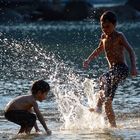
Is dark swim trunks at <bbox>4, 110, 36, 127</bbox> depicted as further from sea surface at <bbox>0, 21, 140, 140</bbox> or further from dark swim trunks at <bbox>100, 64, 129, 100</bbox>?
dark swim trunks at <bbox>100, 64, 129, 100</bbox>

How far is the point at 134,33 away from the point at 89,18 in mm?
13323

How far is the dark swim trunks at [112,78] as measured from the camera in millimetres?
12227

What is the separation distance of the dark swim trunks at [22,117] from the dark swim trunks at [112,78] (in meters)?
1.42

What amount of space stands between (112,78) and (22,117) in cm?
167

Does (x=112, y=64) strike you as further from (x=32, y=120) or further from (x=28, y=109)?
(x=32, y=120)

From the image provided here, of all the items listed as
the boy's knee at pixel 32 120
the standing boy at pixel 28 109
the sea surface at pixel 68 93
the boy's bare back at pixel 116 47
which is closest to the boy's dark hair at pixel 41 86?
the standing boy at pixel 28 109

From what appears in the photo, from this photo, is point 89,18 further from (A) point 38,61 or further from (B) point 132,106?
(B) point 132,106

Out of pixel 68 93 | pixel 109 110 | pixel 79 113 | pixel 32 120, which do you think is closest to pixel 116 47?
pixel 109 110

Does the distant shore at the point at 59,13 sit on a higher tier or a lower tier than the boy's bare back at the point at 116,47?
lower

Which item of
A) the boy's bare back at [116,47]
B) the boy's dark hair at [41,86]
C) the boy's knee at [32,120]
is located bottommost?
the boy's knee at [32,120]

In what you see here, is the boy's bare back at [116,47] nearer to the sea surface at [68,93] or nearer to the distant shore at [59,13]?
the sea surface at [68,93]

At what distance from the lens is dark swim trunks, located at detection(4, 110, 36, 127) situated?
444 inches

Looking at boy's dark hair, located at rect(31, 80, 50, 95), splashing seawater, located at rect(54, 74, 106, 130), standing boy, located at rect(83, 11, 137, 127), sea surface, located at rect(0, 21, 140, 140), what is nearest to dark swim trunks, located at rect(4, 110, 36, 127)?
sea surface, located at rect(0, 21, 140, 140)

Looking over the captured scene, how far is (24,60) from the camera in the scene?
25.3 metres
